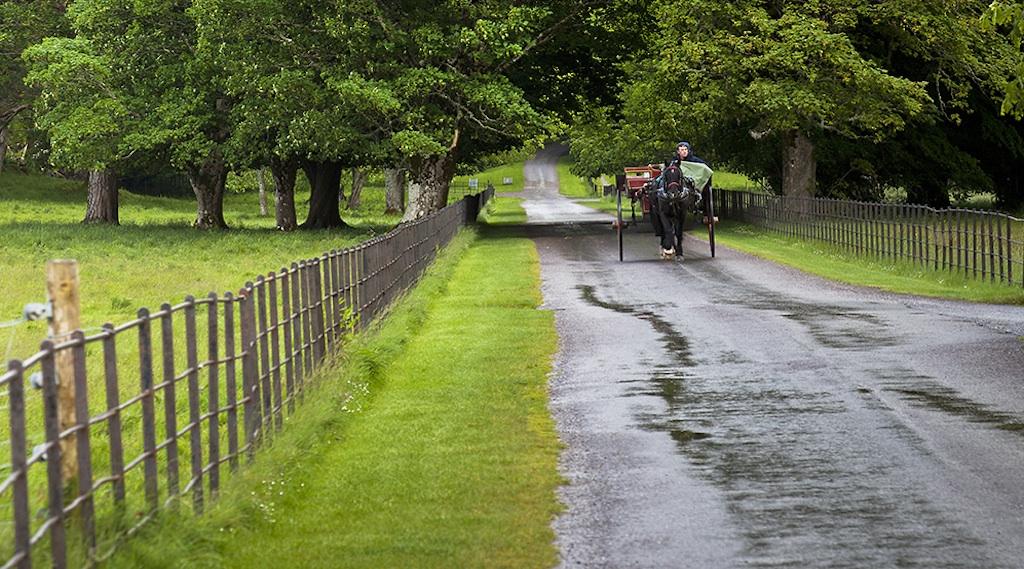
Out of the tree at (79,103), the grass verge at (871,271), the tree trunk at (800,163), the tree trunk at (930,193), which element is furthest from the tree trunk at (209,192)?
the tree trunk at (930,193)

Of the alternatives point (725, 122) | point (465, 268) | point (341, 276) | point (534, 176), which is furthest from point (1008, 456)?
point (534, 176)

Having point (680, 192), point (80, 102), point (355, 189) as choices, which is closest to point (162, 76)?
point (80, 102)

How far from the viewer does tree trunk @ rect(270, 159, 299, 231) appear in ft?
185

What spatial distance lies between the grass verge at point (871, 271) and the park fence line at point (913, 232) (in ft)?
0.87

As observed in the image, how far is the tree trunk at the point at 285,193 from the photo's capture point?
56.5m

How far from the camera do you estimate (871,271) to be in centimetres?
3000

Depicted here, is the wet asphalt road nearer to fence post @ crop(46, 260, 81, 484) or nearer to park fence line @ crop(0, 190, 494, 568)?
park fence line @ crop(0, 190, 494, 568)

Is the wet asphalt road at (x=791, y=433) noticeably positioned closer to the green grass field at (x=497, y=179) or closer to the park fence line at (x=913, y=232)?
the park fence line at (x=913, y=232)

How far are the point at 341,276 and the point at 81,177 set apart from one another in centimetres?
8669

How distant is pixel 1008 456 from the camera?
35.2 ft

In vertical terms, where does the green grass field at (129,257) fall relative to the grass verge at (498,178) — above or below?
below

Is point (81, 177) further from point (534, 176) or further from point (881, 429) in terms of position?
point (881, 429)

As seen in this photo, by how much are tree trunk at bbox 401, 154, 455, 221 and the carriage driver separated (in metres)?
17.2

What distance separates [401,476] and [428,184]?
3870 centimetres
